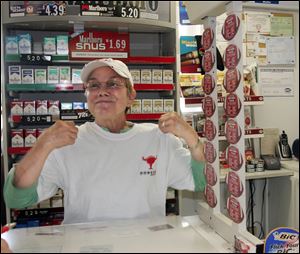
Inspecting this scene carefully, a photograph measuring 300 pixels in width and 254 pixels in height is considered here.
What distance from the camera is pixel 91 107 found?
171 centimetres

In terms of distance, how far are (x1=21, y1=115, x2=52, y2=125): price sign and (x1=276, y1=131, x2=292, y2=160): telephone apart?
99.8 inches

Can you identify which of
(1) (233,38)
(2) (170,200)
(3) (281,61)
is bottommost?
(2) (170,200)

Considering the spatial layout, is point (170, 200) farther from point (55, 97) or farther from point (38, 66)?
point (38, 66)

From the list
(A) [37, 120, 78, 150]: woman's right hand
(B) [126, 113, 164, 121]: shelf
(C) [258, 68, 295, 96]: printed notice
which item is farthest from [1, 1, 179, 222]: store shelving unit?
(A) [37, 120, 78, 150]: woman's right hand

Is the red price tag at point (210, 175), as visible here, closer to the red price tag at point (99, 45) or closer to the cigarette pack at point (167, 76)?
the cigarette pack at point (167, 76)

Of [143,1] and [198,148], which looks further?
[143,1]

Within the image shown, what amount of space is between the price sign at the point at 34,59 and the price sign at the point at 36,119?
485 mm

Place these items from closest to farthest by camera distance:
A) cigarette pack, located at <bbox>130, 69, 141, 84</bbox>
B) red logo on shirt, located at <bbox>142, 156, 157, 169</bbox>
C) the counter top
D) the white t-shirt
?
the counter top
the white t-shirt
red logo on shirt, located at <bbox>142, 156, 157, 169</bbox>
cigarette pack, located at <bbox>130, 69, 141, 84</bbox>

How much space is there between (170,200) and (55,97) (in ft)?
5.25

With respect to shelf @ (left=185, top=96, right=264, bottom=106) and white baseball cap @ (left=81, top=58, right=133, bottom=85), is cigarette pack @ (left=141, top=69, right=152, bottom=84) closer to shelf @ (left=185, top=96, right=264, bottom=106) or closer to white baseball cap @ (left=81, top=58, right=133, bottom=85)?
shelf @ (left=185, top=96, right=264, bottom=106)

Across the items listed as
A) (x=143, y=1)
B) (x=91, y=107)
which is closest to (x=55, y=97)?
(x=143, y=1)

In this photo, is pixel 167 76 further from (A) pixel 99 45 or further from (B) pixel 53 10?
(B) pixel 53 10

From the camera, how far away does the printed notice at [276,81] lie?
13.7 feet

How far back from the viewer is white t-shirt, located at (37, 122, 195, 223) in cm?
160
